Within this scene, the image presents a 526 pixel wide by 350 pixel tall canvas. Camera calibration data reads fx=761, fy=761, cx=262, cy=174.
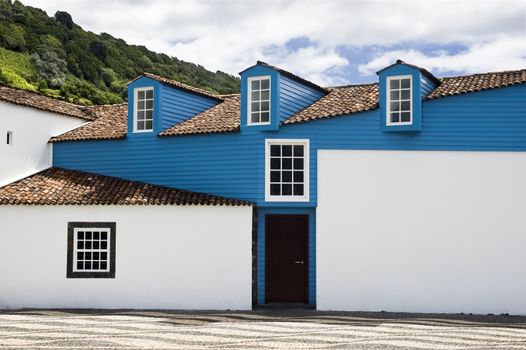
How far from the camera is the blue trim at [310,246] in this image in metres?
20.3

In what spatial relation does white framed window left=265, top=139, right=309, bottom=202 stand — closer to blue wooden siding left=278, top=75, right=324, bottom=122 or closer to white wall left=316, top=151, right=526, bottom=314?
white wall left=316, top=151, right=526, bottom=314

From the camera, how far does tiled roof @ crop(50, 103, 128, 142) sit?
917 inches

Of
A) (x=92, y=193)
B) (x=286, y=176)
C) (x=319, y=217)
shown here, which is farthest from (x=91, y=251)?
(x=319, y=217)

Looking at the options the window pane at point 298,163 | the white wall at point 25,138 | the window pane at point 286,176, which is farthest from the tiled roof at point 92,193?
the window pane at point 298,163

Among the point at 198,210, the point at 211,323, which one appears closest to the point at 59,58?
the point at 198,210

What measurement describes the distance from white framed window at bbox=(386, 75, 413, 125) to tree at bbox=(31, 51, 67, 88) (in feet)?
119

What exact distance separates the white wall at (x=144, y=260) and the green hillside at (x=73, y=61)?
25.9 meters

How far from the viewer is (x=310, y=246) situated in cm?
2042

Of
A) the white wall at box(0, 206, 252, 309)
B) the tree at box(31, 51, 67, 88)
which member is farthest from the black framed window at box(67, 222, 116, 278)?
the tree at box(31, 51, 67, 88)

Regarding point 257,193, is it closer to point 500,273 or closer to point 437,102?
point 437,102

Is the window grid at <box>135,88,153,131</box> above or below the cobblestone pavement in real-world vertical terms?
above

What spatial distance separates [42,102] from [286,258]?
964 cm

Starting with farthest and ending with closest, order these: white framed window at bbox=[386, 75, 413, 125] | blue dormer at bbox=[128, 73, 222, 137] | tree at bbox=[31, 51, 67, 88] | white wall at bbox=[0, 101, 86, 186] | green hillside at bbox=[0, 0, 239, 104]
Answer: tree at bbox=[31, 51, 67, 88]
green hillside at bbox=[0, 0, 239, 104]
blue dormer at bbox=[128, 73, 222, 137]
white wall at bbox=[0, 101, 86, 186]
white framed window at bbox=[386, 75, 413, 125]

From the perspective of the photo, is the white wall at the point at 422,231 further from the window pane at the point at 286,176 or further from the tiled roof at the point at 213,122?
the tiled roof at the point at 213,122
